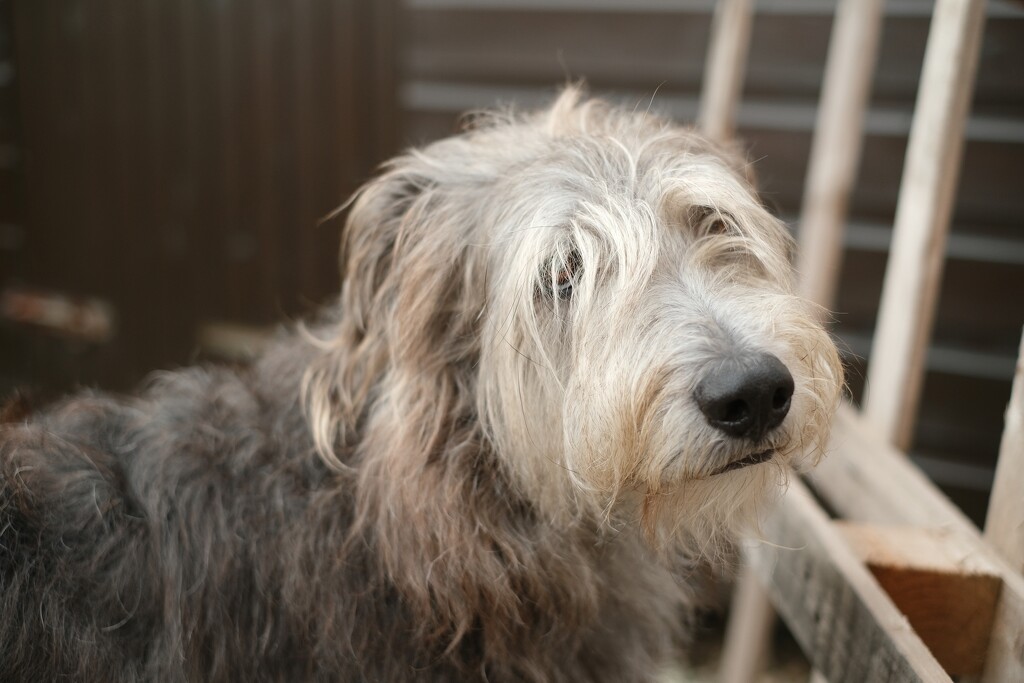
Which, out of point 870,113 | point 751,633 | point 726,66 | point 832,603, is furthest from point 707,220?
point 870,113

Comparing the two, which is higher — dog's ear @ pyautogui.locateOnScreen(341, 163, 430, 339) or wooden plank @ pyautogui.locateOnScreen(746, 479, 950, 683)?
dog's ear @ pyautogui.locateOnScreen(341, 163, 430, 339)

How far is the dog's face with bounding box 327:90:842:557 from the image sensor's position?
170 cm

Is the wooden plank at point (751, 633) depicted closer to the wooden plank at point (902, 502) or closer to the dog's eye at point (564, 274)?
the wooden plank at point (902, 502)

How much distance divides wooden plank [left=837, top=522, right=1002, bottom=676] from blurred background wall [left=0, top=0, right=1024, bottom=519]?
1.59 m

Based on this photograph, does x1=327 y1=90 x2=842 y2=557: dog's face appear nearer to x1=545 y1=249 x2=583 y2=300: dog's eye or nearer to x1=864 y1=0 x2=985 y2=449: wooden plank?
x1=545 y1=249 x2=583 y2=300: dog's eye

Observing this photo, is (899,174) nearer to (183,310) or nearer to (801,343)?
(801,343)

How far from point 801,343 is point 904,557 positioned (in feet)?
2.23

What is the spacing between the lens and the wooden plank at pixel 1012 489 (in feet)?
6.02

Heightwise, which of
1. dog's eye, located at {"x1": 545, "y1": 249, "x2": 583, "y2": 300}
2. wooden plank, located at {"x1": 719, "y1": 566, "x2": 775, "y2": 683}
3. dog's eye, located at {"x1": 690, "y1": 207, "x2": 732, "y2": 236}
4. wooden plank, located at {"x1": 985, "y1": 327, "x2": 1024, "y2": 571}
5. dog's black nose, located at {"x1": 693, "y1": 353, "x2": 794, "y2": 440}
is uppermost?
dog's eye, located at {"x1": 690, "y1": 207, "x2": 732, "y2": 236}

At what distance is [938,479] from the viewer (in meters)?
4.36

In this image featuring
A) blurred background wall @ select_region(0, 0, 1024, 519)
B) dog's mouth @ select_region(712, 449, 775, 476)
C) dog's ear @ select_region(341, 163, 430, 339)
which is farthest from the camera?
blurred background wall @ select_region(0, 0, 1024, 519)

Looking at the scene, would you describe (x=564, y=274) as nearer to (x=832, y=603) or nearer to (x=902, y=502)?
(x=832, y=603)

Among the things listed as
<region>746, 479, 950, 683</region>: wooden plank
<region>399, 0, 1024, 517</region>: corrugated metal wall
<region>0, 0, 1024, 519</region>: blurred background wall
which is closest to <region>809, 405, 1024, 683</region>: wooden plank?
<region>746, 479, 950, 683</region>: wooden plank

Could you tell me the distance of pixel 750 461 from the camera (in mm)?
1750
